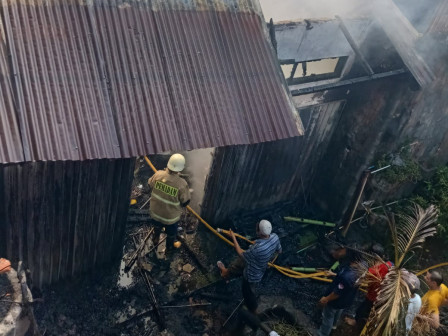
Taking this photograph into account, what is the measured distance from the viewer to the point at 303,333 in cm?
758

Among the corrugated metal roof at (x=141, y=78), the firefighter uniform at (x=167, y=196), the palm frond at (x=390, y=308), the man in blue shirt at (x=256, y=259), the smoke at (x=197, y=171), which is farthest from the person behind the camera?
the smoke at (x=197, y=171)

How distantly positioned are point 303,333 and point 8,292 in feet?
16.5

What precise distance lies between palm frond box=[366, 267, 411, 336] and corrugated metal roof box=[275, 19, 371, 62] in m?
4.48

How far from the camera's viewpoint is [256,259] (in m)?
7.02

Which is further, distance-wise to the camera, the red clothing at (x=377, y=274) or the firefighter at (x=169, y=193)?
the firefighter at (x=169, y=193)

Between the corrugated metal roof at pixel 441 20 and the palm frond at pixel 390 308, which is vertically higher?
the corrugated metal roof at pixel 441 20

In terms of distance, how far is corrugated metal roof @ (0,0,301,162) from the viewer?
5.05 metres

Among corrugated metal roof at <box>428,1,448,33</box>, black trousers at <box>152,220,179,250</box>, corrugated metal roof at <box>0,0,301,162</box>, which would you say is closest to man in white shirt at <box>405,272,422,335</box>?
corrugated metal roof at <box>0,0,301,162</box>

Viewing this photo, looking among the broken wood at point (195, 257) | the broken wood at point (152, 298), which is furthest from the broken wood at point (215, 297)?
the broken wood at point (152, 298)

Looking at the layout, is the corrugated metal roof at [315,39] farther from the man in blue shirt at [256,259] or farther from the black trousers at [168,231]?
the black trousers at [168,231]

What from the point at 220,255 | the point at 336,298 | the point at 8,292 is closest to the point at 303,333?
the point at 336,298

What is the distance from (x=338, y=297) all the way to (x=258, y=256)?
Answer: 1541 mm

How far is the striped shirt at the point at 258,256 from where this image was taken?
6941 mm

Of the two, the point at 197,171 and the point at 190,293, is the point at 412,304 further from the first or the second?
the point at 197,171
